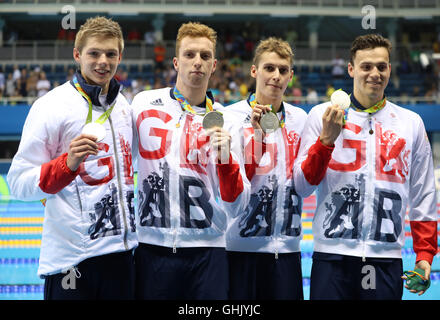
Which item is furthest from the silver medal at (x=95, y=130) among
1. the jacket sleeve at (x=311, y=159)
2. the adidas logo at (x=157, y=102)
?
the jacket sleeve at (x=311, y=159)

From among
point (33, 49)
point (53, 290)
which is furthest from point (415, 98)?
point (53, 290)

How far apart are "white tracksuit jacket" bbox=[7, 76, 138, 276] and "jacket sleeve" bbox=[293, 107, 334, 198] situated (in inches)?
34.7

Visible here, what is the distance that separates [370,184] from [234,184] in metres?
0.70

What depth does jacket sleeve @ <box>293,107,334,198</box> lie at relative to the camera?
107 inches

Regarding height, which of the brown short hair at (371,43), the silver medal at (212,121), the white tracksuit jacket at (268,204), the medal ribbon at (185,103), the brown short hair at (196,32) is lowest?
the white tracksuit jacket at (268,204)

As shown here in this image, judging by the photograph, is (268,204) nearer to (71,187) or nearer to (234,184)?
(234,184)

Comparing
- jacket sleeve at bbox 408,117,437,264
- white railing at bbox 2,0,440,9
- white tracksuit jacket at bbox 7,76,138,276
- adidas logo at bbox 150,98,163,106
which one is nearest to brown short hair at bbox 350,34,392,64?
jacket sleeve at bbox 408,117,437,264

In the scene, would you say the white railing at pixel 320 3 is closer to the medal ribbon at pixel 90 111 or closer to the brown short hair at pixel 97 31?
the brown short hair at pixel 97 31

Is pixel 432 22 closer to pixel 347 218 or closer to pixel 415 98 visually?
pixel 415 98

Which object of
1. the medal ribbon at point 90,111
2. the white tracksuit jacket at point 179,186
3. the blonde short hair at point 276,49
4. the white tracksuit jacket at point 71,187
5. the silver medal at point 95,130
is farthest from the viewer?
the blonde short hair at point 276,49

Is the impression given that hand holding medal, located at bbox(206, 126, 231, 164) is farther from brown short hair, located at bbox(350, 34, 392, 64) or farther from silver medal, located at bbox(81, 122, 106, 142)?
brown short hair, located at bbox(350, 34, 392, 64)

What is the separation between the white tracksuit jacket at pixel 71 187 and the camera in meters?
2.51

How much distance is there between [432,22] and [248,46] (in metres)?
6.99

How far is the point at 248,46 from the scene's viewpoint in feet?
57.7
